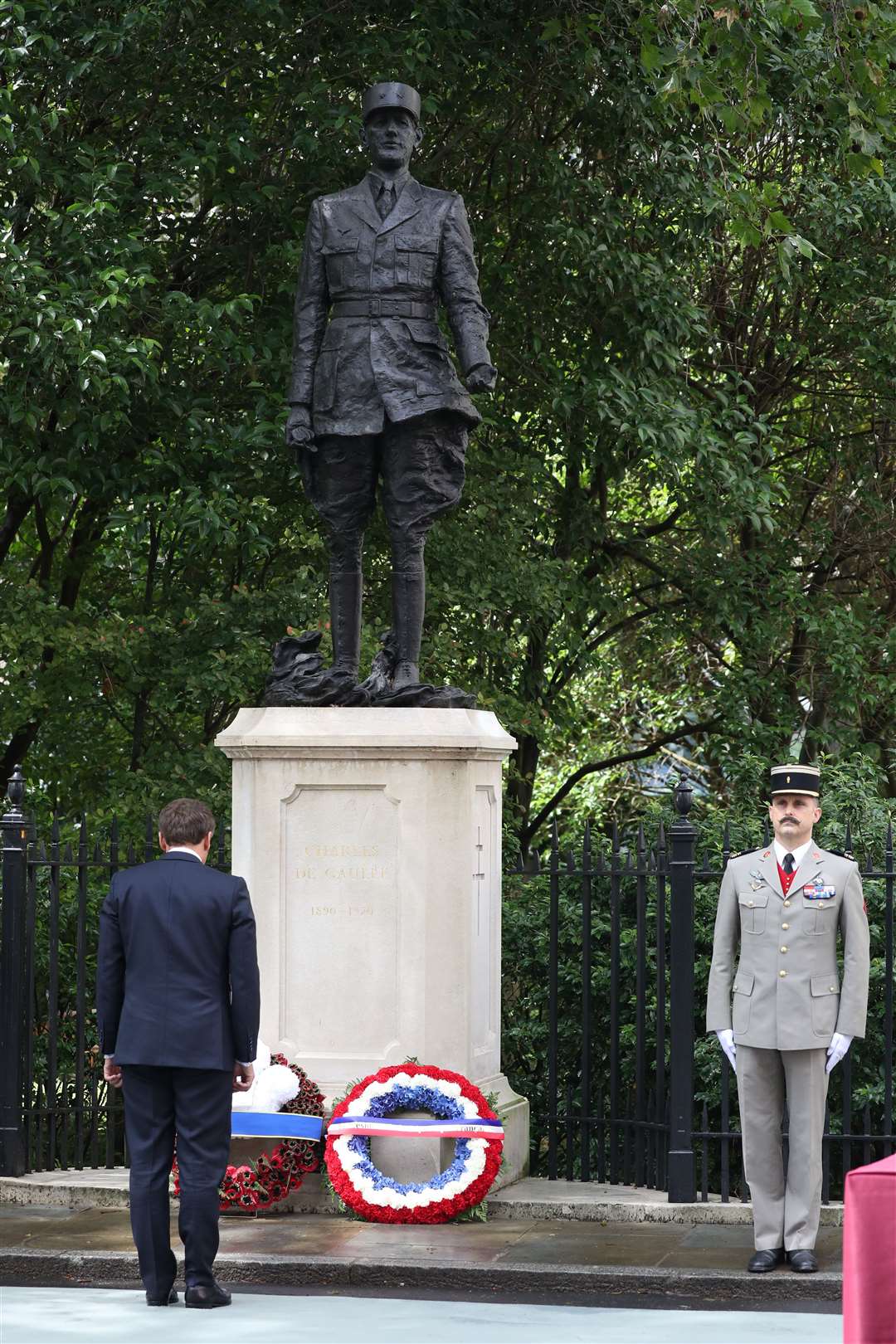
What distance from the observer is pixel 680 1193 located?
8508 millimetres

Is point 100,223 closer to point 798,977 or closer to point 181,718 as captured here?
point 181,718

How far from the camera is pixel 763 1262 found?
7289 millimetres

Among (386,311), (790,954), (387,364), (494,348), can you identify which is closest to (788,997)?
(790,954)

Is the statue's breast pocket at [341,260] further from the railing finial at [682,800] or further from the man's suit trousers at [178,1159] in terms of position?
the man's suit trousers at [178,1159]

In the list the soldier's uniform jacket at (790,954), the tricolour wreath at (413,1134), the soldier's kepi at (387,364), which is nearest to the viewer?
the soldier's uniform jacket at (790,954)

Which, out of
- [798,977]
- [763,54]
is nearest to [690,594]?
[763,54]

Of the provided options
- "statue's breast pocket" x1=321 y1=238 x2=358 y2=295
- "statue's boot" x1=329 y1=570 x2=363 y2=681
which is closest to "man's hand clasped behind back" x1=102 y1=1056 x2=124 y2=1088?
"statue's boot" x1=329 y1=570 x2=363 y2=681

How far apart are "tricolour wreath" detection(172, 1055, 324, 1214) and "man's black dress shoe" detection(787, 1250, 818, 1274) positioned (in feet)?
7.26

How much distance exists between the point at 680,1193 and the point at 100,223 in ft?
23.2

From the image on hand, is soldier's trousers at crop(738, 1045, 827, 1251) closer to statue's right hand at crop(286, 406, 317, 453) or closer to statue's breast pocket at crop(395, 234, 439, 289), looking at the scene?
statue's right hand at crop(286, 406, 317, 453)

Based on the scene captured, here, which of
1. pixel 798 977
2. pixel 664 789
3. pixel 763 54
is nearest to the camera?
pixel 798 977

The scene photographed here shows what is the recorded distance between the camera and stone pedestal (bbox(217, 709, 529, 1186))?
342 inches

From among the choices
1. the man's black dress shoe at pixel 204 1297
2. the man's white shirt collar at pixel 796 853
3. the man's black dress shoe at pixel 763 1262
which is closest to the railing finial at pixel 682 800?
the man's white shirt collar at pixel 796 853

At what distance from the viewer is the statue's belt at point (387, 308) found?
9156 mm
